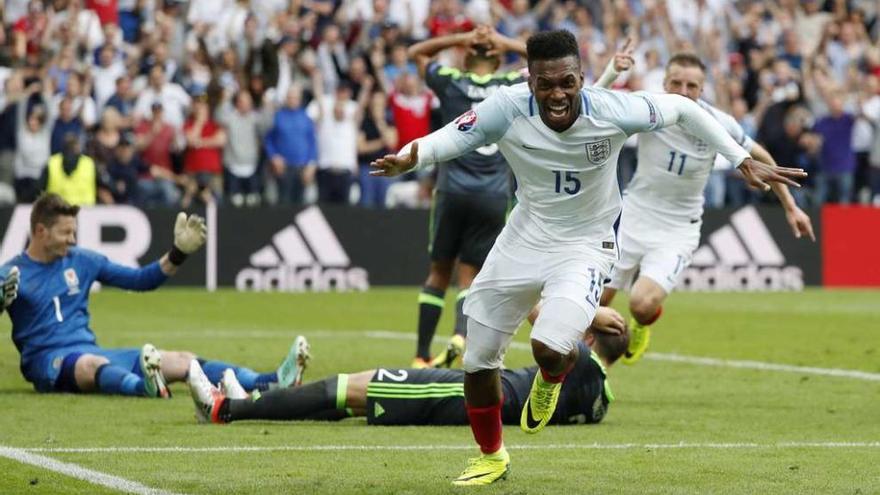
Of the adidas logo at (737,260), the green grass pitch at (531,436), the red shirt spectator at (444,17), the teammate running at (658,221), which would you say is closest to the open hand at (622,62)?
the teammate running at (658,221)

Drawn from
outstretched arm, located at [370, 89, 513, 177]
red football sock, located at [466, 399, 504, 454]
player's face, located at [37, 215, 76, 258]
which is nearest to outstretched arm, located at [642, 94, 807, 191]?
outstretched arm, located at [370, 89, 513, 177]

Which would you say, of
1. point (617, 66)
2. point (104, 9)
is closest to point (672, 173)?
point (617, 66)

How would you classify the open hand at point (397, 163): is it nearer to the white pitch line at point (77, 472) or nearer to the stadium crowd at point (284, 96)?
the white pitch line at point (77, 472)

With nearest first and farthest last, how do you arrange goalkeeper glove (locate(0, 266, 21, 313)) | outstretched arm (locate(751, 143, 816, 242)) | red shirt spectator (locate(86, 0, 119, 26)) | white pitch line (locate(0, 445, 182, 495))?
white pitch line (locate(0, 445, 182, 495)) → outstretched arm (locate(751, 143, 816, 242)) → goalkeeper glove (locate(0, 266, 21, 313)) → red shirt spectator (locate(86, 0, 119, 26))

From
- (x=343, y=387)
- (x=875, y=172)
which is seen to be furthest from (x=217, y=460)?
(x=875, y=172)

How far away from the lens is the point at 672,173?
1234 cm

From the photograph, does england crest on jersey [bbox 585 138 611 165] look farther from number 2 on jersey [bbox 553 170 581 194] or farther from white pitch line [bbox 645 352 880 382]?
white pitch line [bbox 645 352 880 382]

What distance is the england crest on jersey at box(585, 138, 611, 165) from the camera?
7738 mm

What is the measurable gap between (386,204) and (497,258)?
1707cm

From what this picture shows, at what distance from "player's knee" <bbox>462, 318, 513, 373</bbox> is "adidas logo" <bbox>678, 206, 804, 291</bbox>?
17.4 m

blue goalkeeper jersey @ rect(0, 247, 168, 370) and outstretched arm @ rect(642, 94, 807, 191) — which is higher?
outstretched arm @ rect(642, 94, 807, 191)

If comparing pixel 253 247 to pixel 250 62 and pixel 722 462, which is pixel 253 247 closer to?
pixel 250 62

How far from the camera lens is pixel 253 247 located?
23.3 metres

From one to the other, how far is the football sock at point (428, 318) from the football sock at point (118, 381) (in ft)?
8.45
